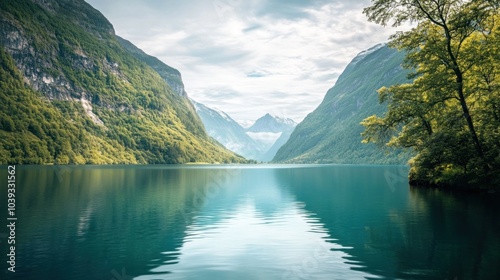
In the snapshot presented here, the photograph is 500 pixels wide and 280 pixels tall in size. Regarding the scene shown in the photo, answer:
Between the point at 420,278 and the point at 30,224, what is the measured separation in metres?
26.0

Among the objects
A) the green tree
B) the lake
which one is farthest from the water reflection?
the green tree

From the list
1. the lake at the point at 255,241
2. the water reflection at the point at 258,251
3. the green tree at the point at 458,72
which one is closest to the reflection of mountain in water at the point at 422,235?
the lake at the point at 255,241

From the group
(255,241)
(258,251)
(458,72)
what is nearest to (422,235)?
(255,241)

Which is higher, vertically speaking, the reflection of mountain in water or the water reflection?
the reflection of mountain in water

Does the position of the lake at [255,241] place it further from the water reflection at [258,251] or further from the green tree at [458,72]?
the green tree at [458,72]

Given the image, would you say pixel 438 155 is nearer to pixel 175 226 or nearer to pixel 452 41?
pixel 452 41

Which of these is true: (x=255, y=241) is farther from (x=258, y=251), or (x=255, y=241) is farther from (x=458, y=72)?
(x=458, y=72)

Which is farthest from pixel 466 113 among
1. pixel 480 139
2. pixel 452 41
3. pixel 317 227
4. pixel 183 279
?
pixel 183 279

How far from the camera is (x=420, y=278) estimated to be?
1500cm

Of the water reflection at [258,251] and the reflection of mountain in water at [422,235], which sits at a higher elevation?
the reflection of mountain in water at [422,235]

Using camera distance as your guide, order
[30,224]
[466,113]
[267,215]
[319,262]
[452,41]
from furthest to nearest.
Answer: [452,41], [466,113], [267,215], [30,224], [319,262]

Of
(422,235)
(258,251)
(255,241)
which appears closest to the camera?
(258,251)

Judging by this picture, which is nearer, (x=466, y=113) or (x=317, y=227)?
(x=317, y=227)

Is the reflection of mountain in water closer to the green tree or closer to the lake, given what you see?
the lake
